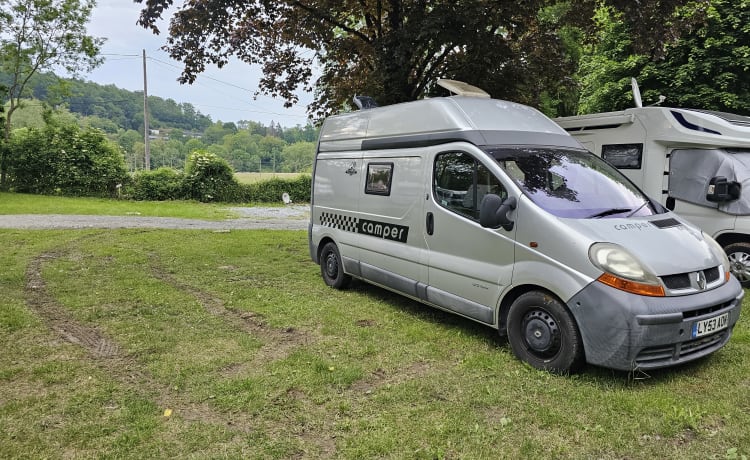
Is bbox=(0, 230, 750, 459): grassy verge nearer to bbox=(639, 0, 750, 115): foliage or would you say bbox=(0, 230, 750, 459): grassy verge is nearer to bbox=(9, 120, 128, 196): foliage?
bbox=(639, 0, 750, 115): foliage

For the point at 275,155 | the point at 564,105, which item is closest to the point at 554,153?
the point at 564,105

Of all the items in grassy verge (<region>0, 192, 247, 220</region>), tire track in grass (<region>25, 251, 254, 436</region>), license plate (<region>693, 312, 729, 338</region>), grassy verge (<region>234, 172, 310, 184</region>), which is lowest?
tire track in grass (<region>25, 251, 254, 436</region>)

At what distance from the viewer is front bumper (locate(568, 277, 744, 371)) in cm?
360

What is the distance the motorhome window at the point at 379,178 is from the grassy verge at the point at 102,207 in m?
12.4

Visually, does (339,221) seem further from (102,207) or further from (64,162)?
(64,162)

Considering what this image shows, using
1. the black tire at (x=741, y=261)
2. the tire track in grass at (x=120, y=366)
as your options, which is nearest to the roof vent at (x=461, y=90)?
the black tire at (x=741, y=261)

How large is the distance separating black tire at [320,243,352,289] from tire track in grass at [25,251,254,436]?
308cm

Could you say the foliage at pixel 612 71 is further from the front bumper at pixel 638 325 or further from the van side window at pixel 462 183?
the front bumper at pixel 638 325

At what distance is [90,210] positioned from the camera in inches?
703

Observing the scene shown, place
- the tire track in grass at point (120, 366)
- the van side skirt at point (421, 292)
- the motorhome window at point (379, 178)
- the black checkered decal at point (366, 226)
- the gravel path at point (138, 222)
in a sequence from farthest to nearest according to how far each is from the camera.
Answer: the gravel path at point (138, 222) → the motorhome window at point (379, 178) → the black checkered decal at point (366, 226) → the van side skirt at point (421, 292) → the tire track in grass at point (120, 366)

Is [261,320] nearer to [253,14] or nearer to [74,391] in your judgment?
[74,391]

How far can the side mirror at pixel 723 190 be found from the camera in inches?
280

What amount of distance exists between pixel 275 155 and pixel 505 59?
53.8 m

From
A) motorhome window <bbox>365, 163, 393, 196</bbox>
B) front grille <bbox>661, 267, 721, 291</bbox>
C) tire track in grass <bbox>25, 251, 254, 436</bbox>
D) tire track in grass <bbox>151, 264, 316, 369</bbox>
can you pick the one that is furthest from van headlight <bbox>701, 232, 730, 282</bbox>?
tire track in grass <bbox>25, 251, 254, 436</bbox>
